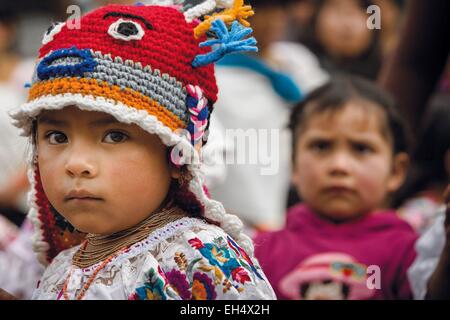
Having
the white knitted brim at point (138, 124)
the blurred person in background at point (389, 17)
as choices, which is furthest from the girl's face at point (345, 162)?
the blurred person in background at point (389, 17)

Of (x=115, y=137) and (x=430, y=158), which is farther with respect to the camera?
(x=430, y=158)

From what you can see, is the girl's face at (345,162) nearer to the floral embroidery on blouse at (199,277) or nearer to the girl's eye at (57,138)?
the floral embroidery on blouse at (199,277)

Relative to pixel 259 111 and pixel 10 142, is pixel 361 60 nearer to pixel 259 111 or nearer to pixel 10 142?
pixel 259 111

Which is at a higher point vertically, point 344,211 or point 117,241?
point 117,241

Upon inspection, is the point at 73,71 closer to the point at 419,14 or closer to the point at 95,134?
the point at 95,134

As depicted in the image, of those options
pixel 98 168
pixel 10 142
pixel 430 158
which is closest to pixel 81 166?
pixel 98 168

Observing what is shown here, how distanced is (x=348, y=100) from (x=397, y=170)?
327 millimetres

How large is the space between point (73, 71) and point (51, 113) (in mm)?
121

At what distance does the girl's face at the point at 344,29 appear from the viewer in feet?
19.7

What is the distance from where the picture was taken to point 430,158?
512 centimetres

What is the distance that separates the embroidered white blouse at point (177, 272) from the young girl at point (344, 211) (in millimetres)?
911

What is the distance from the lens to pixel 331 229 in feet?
11.2

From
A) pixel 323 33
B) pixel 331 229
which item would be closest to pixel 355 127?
pixel 331 229

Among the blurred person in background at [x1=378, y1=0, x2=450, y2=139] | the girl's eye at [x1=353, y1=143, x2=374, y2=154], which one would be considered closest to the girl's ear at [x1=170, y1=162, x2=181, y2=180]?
the girl's eye at [x1=353, y1=143, x2=374, y2=154]
